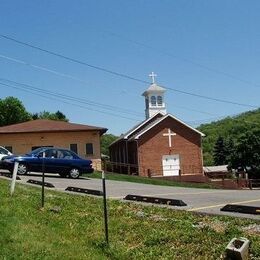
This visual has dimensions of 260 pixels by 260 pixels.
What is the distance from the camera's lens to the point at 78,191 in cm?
1947

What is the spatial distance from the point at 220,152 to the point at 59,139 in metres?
54.0

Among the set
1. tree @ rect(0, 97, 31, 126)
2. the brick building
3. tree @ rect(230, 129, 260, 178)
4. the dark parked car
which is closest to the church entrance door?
the brick building

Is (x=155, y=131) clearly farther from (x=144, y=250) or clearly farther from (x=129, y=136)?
(x=144, y=250)

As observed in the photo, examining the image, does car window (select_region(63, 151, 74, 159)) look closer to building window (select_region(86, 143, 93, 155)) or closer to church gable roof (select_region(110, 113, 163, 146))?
building window (select_region(86, 143, 93, 155))

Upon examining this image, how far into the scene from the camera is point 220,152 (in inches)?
3740

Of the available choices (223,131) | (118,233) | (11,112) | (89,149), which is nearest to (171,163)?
(89,149)

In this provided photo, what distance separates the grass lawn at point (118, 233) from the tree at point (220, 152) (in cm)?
8074

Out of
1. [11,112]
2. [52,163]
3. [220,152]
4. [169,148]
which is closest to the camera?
[52,163]

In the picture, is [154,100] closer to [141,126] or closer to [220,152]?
[141,126]

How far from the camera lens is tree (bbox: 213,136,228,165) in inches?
3649

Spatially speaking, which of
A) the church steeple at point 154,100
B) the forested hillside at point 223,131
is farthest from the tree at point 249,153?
the forested hillside at point 223,131

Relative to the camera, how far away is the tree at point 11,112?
280ft

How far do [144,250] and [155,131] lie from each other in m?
40.2

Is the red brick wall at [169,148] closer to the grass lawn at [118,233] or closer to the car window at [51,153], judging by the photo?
the car window at [51,153]
